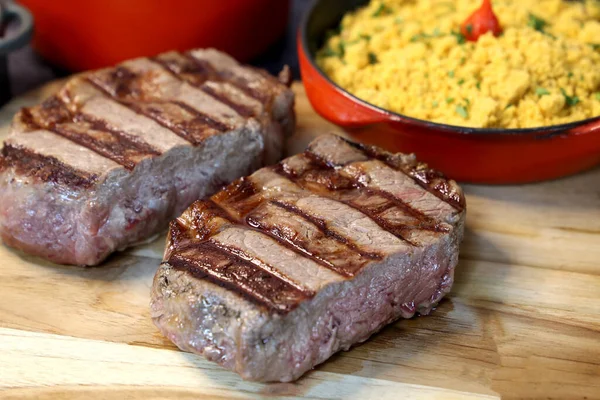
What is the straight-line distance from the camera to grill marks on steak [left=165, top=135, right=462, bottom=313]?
2932mm

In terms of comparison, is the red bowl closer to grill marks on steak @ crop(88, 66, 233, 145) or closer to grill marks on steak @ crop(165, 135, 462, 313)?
grill marks on steak @ crop(165, 135, 462, 313)

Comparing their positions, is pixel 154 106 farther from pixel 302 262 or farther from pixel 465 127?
pixel 465 127

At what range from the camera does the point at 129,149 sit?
11.5 ft

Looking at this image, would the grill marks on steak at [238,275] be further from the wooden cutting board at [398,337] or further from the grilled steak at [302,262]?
the wooden cutting board at [398,337]

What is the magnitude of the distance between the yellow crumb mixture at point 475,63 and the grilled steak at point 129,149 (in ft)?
1.99

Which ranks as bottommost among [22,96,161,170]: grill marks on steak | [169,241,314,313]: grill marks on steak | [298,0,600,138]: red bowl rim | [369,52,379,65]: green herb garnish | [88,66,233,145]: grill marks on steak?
[169,241,314,313]: grill marks on steak

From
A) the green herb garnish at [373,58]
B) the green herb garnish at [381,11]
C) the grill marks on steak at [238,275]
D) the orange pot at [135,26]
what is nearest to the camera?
the grill marks on steak at [238,275]

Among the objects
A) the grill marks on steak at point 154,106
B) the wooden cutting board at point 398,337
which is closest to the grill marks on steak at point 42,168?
the wooden cutting board at point 398,337

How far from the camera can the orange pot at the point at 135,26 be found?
4.62 meters

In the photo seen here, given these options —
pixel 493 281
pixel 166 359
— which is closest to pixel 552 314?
pixel 493 281

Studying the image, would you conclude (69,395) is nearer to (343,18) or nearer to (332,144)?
(332,144)

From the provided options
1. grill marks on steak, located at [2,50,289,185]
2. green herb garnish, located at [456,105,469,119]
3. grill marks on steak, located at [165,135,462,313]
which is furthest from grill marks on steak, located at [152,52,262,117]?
green herb garnish, located at [456,105,469,119]

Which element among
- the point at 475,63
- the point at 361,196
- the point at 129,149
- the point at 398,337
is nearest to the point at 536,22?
the point at 475,63

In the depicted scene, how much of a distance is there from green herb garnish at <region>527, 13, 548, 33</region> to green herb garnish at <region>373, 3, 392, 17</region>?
38.0 inches
